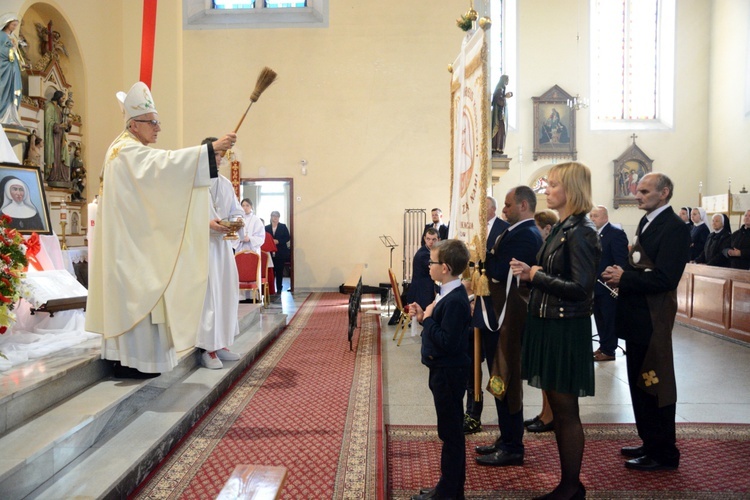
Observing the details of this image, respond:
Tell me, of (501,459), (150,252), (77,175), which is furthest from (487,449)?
(77,175)

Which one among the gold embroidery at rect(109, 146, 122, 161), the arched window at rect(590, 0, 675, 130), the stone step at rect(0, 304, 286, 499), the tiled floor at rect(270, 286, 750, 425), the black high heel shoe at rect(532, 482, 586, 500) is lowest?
the tiled floor at rect(270, 286, 750, 425)

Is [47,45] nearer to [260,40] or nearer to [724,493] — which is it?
[260,40]

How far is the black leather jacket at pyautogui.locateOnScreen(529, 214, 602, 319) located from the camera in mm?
2547

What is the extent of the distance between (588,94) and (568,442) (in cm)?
1600

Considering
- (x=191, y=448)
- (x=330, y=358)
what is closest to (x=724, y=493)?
(x=191, y=448)

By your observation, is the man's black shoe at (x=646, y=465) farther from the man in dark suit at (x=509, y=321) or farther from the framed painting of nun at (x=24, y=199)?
the framed painting of nun at (x=24, y=199)

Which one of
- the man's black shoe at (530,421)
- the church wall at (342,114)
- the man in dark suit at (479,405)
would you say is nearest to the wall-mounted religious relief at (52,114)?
the church wall at (342,114)

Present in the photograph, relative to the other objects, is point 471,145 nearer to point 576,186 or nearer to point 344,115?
point 576,186

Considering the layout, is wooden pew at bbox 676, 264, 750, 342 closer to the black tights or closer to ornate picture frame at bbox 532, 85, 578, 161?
the black tights

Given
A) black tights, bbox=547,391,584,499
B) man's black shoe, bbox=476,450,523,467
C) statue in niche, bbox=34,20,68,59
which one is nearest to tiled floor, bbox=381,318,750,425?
man's black shoe, bbox=476,450,523,467

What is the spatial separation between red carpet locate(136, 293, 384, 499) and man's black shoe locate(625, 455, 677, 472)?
138cm

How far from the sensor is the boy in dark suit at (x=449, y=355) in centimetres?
258

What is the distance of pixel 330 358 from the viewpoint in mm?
5906

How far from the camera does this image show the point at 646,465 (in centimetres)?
315
